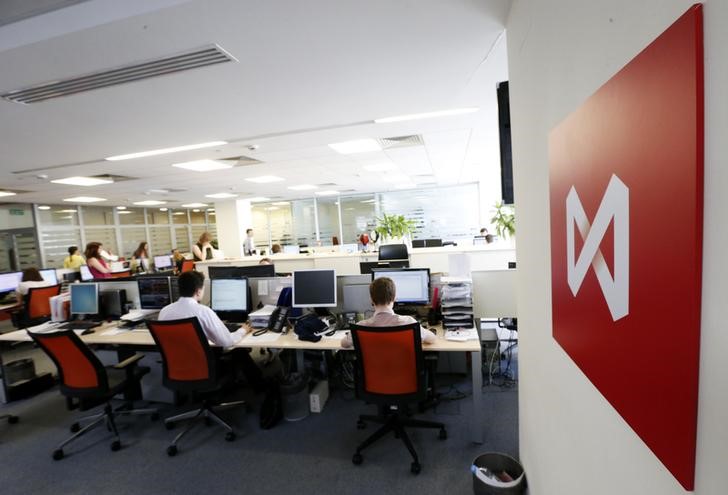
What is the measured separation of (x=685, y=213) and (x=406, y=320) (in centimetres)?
200

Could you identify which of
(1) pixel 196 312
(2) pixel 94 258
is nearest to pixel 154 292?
(1) pixel 196 312

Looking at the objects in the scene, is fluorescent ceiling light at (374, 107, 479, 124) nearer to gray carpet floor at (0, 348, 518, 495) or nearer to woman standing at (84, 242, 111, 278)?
gray carpet floor at (0, 348, 518, 495)

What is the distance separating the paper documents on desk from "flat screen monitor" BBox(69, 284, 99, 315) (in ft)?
12.8

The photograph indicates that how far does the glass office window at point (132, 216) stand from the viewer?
10.8 meters

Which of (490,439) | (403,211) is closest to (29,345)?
(490,439)

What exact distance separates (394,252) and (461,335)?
2665mm

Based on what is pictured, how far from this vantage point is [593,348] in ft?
2.92

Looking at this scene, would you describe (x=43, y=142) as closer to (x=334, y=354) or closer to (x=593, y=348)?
(x=334, y=354)

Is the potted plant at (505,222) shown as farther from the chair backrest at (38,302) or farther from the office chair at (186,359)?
the chair backrest at (38,302)

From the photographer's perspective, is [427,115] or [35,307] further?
[35,307]

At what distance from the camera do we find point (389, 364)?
2.24 m

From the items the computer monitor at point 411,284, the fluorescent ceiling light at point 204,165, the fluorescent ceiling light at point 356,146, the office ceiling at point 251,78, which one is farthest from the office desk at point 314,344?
the fluorescent ceiling light at point 356,146

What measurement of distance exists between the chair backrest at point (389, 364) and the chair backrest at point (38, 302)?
536 cm

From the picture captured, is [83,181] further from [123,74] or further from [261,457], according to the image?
[261,457]
